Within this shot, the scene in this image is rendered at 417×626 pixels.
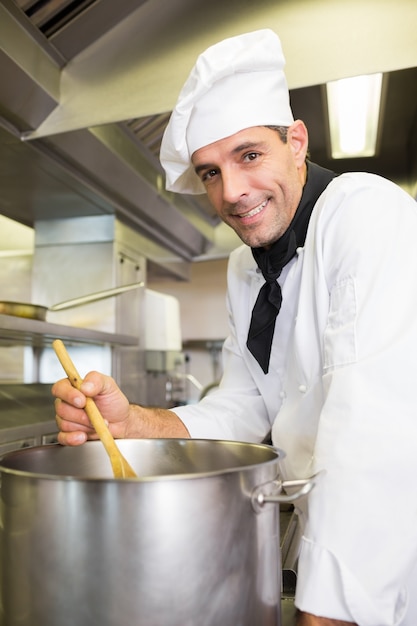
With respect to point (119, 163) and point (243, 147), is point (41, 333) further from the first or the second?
point (243, 147)

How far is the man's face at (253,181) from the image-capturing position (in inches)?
40.9

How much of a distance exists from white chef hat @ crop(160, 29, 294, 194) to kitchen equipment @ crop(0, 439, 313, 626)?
690mm

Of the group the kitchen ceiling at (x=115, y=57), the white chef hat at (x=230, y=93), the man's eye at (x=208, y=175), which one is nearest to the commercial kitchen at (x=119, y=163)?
the kitchen ceiling at (x=115, y=57)

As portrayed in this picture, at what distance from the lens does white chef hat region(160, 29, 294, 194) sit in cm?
101

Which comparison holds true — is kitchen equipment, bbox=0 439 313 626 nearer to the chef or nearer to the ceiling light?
the chef

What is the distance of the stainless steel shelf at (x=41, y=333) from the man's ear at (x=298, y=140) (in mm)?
782

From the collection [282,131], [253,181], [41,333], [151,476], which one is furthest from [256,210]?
[41,333]

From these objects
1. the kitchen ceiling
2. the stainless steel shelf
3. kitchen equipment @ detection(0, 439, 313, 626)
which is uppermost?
the kitchen ceiling

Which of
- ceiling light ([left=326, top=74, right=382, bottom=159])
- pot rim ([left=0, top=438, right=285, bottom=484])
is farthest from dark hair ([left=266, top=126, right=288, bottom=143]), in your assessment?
pot rim ([left=0, top=438, right=285, bottom=484])

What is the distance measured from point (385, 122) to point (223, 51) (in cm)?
159

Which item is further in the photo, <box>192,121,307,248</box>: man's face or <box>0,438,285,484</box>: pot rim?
<box>192,121,307,248</box>: man's face

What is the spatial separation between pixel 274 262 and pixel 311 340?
19cm

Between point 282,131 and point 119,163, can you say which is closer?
point 282,131

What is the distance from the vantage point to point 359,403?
0.70m
